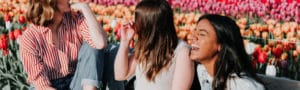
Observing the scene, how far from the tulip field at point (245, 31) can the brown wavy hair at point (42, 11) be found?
1.12m

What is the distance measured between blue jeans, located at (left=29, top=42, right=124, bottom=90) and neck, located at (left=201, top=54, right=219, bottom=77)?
2.54ft

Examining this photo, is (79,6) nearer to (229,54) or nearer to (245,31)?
(229,54)

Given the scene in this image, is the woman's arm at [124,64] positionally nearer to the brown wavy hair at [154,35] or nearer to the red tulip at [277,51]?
the brown wavy hair at [154,35]

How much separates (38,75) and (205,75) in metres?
1.04

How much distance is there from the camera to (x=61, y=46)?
13.8ft

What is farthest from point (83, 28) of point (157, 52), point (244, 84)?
point (244, 84)

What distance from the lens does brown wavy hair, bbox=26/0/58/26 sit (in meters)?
3.98

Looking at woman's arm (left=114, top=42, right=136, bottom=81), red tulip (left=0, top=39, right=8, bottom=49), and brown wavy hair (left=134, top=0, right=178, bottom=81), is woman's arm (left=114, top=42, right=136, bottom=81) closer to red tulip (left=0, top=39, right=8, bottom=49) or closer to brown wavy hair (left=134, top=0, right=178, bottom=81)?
brown wavy hair (left=134, top=0, right=178, bottom=81)

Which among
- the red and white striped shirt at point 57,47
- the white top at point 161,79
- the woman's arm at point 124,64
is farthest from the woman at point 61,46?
the white top at point 161,79

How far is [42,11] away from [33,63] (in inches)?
12.0

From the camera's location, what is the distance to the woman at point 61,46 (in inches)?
158

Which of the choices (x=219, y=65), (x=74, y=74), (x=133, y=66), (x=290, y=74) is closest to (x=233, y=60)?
(x=219, y=65)

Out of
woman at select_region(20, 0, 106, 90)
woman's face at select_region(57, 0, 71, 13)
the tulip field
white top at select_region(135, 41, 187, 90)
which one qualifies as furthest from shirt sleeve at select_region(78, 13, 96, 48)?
the tulip field

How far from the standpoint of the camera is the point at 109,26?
5.93 meters
